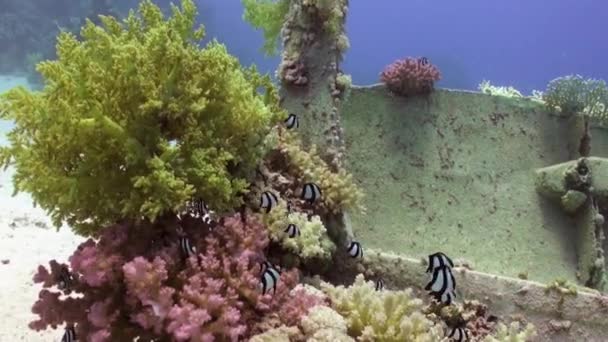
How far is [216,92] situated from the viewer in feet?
12.4

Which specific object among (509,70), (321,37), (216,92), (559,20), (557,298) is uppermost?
(559,20)

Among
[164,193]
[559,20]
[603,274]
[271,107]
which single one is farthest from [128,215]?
[559,20]

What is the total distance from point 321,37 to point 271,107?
1.21 metres

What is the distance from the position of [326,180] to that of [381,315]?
59.4 inches

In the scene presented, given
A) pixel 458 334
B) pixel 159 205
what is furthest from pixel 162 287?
pixel 458 334

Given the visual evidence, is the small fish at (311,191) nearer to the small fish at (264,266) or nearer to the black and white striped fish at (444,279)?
the small fish at (264,266)

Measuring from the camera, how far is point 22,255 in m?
6.96

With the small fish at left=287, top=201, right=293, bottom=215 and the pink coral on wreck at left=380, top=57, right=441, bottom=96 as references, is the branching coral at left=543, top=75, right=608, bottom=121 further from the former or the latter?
the small fish at left=287, top=201, right=293, bottom=215

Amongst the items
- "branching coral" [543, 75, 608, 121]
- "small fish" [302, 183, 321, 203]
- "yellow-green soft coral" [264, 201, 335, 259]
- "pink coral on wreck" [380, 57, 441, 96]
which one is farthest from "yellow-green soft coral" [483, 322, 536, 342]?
"branching coral" [543, 75, 608, 121]

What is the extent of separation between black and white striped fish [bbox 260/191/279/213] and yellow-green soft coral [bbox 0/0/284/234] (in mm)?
380

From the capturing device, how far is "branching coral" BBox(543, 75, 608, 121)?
6406 millimetres

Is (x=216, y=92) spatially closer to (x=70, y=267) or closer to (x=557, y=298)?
(x=70, y=267)

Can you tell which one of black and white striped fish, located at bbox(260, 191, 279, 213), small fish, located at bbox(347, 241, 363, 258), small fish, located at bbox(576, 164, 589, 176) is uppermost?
small fish, located at bbox(576, 164, 589, 176)

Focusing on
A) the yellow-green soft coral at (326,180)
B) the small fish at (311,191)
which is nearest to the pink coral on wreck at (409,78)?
the yellow-green soft coral at (326,180)
